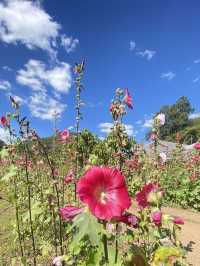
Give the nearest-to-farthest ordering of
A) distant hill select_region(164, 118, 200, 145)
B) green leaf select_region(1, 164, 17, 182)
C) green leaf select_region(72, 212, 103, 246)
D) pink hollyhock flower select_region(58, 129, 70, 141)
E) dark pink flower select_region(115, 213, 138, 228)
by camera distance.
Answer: green leaf select_region(72, 212, 103, 246), dark pink flower select_region(115, 213, 138, 228), green leaf select_region(1, 164, 17, 182), pink hollyhock flower select_region(58, 129, 70, 141), distant hill select_region(164, 118, 200, 145)

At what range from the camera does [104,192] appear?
171cm

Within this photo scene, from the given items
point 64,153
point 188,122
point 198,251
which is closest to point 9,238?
point 64,153

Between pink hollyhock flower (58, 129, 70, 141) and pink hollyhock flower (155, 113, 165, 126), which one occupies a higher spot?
pink hollyhock flower (58, 129, 70, 141)

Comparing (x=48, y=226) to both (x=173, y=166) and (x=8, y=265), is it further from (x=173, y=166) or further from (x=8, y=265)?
(x=173, y=166)

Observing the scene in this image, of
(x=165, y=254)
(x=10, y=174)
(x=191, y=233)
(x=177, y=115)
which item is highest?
(x=177, y=115)

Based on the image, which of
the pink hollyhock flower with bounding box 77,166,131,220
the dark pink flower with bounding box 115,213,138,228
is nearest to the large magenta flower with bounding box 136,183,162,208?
the dark pink flower with bounding box 115,213,138,228

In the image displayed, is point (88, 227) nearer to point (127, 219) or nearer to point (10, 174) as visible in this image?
point (127, 219)

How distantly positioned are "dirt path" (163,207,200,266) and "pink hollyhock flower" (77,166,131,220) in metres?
1.87

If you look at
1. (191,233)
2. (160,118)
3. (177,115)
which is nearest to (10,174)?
(160,118)

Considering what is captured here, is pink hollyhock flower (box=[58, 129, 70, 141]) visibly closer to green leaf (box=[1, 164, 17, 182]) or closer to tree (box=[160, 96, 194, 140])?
green leaf (box=[1, 164, 17, 182])

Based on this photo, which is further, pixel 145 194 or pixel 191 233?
pixel 191 233

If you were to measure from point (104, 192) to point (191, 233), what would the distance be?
17.4 feet

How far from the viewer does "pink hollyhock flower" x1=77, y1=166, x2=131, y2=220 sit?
1.64 m

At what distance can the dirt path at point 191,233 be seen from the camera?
17.1 feet
